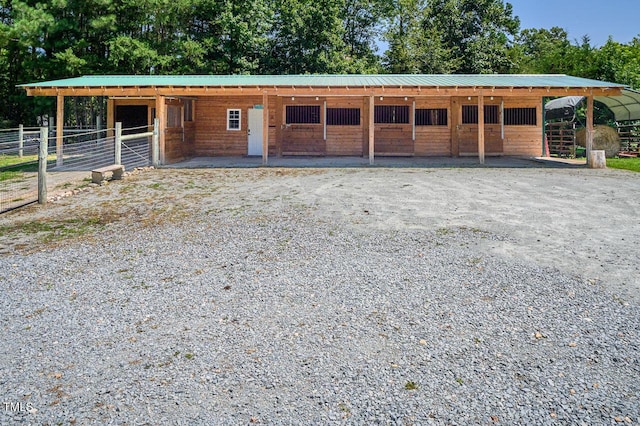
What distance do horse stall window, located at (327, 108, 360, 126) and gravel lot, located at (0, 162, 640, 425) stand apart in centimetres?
1029

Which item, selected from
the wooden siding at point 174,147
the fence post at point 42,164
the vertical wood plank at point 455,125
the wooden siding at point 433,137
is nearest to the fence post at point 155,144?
the wooden siding at point 174,147

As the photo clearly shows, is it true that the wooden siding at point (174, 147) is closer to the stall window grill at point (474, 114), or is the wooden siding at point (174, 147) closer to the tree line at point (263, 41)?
the tree line at point (263, 41)

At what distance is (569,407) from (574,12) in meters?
43.4

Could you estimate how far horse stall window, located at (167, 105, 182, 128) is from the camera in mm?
14617

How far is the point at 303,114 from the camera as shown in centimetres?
1700

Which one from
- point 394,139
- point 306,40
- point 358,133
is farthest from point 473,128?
point 306,40

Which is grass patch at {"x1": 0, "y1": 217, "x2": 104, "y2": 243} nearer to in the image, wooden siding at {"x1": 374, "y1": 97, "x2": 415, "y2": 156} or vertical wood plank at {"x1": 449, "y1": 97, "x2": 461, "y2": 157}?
wooden siding at {"x1": 374, "y1": 97, "x2": 415, "y2": 156}

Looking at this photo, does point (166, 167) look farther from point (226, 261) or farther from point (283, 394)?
point (283, 394)

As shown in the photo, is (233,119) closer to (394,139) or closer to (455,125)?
(394,139)

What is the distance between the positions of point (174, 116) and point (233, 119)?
2.54 m

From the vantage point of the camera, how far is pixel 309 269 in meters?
4.55

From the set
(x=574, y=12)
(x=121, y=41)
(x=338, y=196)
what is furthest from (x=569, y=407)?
(x=574, y=12)

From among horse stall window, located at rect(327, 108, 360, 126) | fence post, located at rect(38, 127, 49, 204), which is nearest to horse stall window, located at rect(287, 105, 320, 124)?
horse stall window, located at rect(327, 108, 360, 126)

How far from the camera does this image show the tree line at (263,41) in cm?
2161
